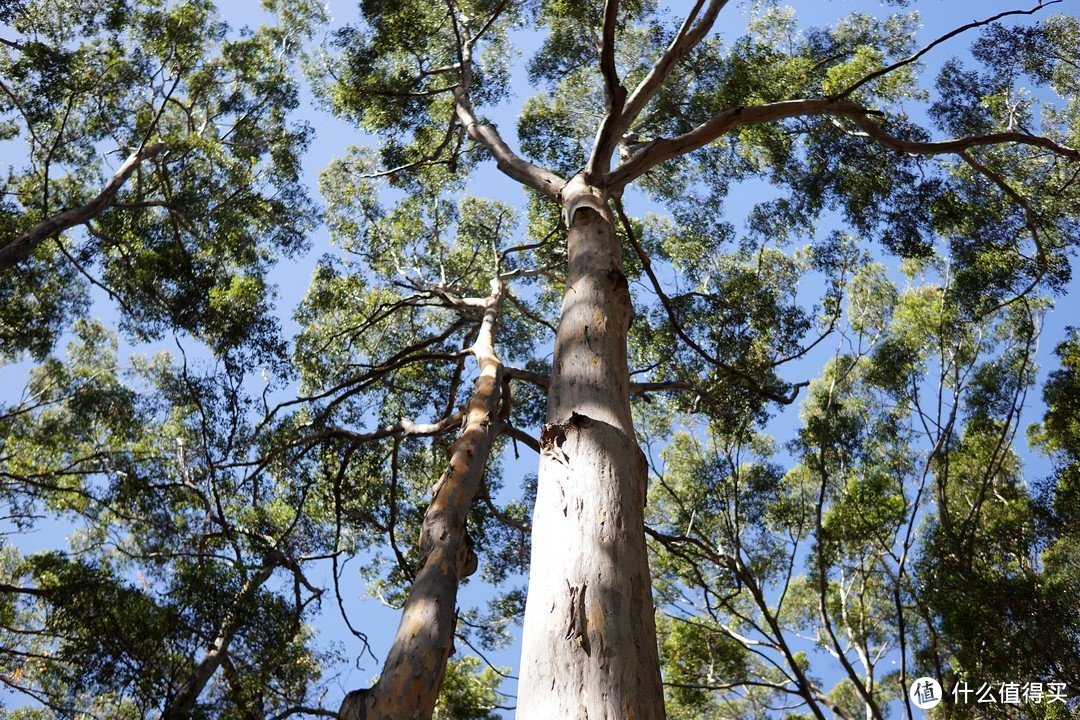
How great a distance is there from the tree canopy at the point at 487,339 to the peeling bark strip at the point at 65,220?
0.17 ft

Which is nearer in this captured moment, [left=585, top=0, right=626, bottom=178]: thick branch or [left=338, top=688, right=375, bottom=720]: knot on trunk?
[left=338, top=688, right=375, bottom=720]: knot on trunk

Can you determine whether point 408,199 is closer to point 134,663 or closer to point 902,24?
point 134,663

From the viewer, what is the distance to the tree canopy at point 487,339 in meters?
7.51

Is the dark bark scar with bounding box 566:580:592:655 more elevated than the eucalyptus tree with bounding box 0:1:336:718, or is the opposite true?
the eucalyptus tree with bounding box 0:1:336:718

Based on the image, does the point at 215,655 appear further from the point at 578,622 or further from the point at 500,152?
the point at 578,622

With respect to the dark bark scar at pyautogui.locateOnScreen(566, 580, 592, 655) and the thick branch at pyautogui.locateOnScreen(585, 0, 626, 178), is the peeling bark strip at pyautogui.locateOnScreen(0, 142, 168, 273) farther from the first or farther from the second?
the dark bark scar at pyautogui.locateOnScreen(566, 580, 592, 655)

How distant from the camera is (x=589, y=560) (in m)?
1.81

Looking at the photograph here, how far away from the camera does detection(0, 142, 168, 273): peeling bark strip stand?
6.63 metres

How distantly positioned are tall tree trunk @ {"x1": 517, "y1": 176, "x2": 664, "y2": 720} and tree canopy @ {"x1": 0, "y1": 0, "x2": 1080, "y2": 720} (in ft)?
10.6

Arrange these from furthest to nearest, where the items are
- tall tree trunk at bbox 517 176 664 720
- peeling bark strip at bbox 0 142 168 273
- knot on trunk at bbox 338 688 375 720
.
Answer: peeling bark strip at bbox 0 142 168 273
knot on trunk at bbox 338 688 375 720
tall tree trunk at bbox 517 176 664 720

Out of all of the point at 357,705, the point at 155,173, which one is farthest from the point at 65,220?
the point at 357,705

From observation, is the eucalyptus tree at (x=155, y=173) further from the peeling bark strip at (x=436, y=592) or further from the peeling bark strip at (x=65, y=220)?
the peeling bark strip at (x=436, y=592)

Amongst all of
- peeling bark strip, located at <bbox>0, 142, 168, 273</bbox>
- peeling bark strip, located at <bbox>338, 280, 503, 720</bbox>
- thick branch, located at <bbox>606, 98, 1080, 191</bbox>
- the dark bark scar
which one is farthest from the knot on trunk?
peeling bark strip, located at <bbox>0, 142, 168, 273</bbox>

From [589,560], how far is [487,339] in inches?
188
